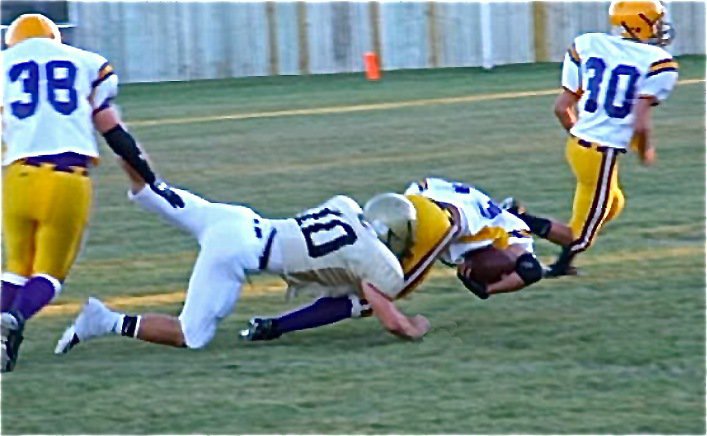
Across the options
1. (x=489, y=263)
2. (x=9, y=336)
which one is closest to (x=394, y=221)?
(x=489, y=263)

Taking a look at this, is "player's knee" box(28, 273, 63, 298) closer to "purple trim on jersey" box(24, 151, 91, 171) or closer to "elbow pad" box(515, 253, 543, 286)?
"purple trim on jersey" box(24, 151, 91, 171)

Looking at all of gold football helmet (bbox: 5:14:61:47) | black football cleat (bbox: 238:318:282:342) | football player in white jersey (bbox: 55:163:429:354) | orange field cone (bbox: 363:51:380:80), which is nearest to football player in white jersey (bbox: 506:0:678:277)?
football player in white jersey (bbox: 55:163:429:354)

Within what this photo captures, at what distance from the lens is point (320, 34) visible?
22172 millimetres

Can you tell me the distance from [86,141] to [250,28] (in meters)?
16.3

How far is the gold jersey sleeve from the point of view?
624cm

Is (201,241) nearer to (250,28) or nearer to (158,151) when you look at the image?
(158,151)

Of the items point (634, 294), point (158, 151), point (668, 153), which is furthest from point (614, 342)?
point (158, 151)

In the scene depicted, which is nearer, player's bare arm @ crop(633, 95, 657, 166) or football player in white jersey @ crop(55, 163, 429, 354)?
football player in white jersey @ crop(55, 163, 429, 354)

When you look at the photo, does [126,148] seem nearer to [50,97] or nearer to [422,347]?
[50,97]

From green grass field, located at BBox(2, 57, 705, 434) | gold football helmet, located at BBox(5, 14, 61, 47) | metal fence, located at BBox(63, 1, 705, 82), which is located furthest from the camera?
metal fence, located at BBox(63, 1, 705, 82)

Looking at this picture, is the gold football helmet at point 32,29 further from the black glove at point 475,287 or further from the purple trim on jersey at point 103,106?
the black glove at point 475,287

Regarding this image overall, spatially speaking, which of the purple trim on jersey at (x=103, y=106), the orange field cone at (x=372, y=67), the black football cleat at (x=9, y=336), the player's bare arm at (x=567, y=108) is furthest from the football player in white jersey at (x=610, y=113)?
the orange field cone at (x=372, y=67)

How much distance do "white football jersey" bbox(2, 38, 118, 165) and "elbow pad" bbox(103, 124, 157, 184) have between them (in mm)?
74

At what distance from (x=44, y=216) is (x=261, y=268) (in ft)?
2.74
